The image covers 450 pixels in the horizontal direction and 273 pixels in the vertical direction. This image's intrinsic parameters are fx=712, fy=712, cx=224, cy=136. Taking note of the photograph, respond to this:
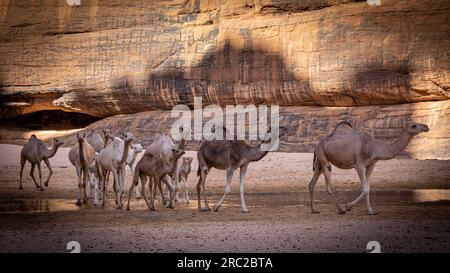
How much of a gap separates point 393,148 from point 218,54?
1788 centimetres

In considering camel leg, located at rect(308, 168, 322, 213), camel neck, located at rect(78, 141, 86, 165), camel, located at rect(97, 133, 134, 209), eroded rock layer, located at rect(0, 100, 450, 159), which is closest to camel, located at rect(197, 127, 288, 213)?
camel leg, located at rect(308, 168, 322, 213)

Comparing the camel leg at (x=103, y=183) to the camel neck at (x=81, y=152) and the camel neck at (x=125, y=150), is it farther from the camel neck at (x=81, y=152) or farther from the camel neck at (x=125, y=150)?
the camel neck at (x=125, y=150)

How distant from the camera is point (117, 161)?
14.3 metres

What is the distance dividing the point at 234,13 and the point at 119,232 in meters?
21.1

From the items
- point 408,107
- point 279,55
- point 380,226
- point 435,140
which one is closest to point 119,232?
point 380,226

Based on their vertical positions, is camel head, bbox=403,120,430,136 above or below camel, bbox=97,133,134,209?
above

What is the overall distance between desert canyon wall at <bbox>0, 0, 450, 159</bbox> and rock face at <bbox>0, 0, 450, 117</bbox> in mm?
46

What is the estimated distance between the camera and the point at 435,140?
23.7m

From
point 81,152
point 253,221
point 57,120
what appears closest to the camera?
point 253,221

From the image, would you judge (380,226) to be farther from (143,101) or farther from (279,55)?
(143,101)

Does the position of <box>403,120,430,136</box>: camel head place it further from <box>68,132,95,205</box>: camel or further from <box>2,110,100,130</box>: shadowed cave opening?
<box>2,110,100,130</box>: shadowed cave opening

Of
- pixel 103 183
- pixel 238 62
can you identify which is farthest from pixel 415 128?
pixel 238 62

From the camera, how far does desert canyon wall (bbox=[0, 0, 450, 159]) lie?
2562cm

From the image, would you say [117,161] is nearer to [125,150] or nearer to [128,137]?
[125,150]
